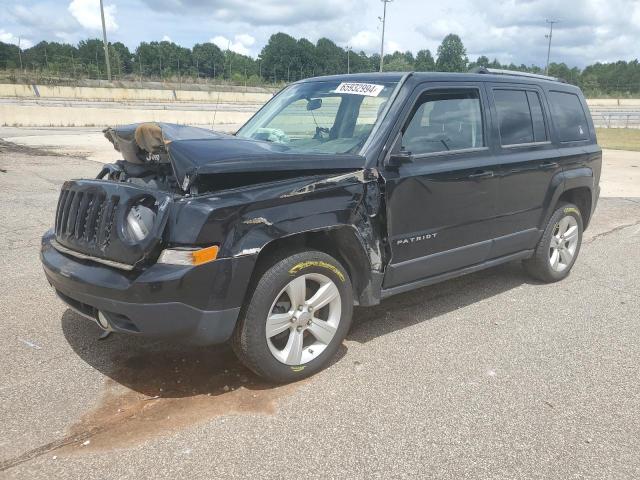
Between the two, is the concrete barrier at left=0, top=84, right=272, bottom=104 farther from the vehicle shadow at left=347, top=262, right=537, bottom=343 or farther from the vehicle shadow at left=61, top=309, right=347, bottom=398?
the vehicle shadow at left=61, top=309, right=347, bottom=398

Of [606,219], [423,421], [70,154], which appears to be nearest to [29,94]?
[70,154]

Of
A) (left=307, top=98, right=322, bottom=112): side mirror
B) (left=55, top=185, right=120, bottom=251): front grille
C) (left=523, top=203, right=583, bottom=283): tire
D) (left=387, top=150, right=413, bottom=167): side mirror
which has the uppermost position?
(left=307, top=98, right=322, bottom=112): side mirror

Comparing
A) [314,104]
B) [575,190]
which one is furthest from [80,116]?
[575,190]

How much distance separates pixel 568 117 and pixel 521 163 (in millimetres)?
1159

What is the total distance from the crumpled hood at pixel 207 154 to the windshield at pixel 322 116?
295 millimetres

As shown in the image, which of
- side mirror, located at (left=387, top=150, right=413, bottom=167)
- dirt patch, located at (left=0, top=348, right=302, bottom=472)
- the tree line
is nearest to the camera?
dirt patch, located at (left=0, top=348, right=302, bottom=472)

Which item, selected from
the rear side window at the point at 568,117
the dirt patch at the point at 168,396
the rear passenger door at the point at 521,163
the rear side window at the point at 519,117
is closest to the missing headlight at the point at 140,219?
the dirt patch at the point at 168,396

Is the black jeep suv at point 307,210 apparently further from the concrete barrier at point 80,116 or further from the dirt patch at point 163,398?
the concrete barrier at point 80,116

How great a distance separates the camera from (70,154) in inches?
602

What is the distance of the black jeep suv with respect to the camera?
2926 millimetres

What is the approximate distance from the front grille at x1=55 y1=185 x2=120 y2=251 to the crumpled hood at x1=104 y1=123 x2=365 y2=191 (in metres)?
0.45

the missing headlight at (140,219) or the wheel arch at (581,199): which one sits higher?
the missing headlight at (140,219)

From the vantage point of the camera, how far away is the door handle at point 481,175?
4.27 m

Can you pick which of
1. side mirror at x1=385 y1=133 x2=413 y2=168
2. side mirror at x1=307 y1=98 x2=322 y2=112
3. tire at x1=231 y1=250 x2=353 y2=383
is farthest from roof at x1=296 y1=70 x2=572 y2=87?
tire at x1=231 y1=250 x2=353 y2=383
